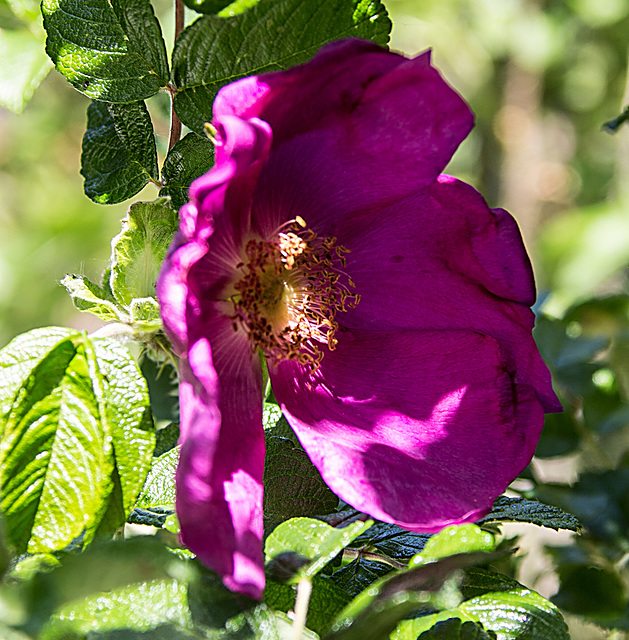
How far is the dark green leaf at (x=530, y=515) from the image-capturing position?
1.36 ft

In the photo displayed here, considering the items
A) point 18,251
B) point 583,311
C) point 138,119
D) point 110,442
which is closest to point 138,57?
point 138,119

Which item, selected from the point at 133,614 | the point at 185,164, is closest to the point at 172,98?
the point at 185,164

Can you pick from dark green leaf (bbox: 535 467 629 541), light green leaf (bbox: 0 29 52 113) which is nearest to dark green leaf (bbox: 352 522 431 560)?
dark green leaf (bbox: 535 467 629 541)

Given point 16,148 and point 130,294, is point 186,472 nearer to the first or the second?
point 130,294

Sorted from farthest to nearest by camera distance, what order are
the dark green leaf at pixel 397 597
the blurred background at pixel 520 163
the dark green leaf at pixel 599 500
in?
the blurred background at pixel 520 163, the dark green leaf at pixel 599 500, the dark green leaf at pixel 397 597

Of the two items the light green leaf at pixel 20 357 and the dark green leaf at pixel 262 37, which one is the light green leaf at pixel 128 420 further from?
the dark green leaf at pixel 262 37

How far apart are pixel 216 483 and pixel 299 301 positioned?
0.70 feet

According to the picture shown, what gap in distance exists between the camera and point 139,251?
0.40 meters

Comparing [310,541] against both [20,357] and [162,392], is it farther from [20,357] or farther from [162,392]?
[162,392]

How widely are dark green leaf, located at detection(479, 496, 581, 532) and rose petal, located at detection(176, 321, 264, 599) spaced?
0.44ft

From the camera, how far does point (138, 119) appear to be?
0.45 meters

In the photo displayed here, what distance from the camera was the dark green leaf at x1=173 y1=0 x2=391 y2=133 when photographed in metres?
0.40

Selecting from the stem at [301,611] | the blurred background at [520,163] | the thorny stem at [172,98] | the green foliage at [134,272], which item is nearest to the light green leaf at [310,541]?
the stem at [301,611]

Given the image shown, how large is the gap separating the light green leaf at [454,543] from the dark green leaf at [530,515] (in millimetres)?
47
